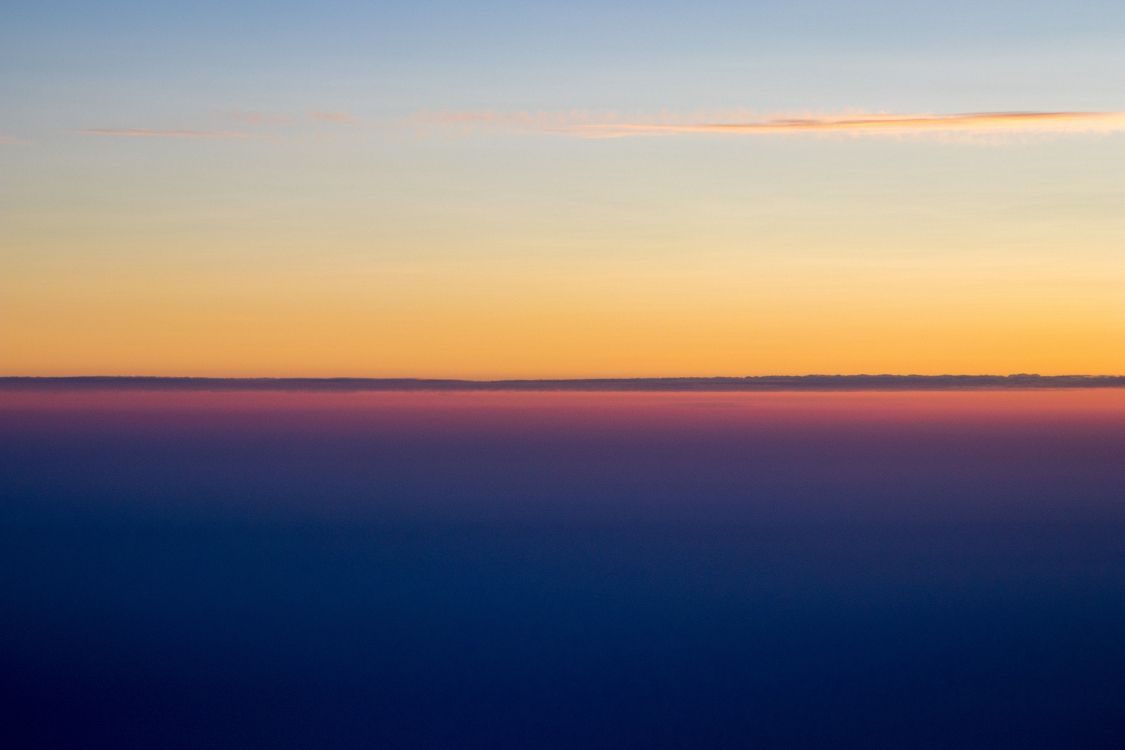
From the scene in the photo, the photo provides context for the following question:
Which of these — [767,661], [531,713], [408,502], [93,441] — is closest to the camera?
[531,713]

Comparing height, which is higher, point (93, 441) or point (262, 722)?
point (93, 441)

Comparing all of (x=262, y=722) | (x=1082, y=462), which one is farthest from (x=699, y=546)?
(x=1082, y=462)

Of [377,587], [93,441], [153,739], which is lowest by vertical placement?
[153,739]

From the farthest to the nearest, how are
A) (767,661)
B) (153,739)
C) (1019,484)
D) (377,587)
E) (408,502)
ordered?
(1019,484) < (408,502) < (377,587) < (767,661) < (153,739)

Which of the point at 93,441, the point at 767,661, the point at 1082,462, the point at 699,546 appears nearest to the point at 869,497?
the point at 699,546

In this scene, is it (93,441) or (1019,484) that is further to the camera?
(93,441)

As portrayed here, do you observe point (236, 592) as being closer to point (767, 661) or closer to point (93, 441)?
point (767, 661)

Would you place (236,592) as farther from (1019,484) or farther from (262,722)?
(1019,484)
